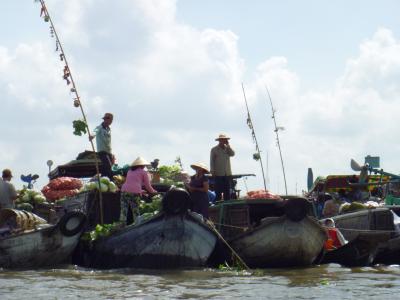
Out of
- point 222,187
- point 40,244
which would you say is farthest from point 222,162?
point 40,244

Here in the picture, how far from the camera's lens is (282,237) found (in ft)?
45.6

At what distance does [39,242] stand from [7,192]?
172cm

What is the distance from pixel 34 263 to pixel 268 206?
3.85 meters

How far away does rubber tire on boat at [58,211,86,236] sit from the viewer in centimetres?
1412

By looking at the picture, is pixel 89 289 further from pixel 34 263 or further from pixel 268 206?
pixel 268 206

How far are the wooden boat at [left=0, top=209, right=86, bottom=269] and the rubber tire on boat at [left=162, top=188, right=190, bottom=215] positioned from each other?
154 centimetres

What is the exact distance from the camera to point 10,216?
47.9ft

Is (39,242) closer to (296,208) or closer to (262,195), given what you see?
(262,195)

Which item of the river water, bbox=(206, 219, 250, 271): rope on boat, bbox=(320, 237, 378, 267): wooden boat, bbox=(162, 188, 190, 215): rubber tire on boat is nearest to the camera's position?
the river water

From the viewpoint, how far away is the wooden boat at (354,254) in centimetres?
1472

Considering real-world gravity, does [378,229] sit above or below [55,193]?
below

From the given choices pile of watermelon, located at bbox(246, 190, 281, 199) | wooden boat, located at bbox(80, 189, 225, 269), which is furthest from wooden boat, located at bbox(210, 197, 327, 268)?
wooden boat, located at bbox(80, 189, 225, 269)

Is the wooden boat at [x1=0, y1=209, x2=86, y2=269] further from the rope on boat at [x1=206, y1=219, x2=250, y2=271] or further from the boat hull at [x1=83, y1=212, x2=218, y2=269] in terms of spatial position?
the rope on boat at [x1=206, y1=219, x2=250, y2=271]

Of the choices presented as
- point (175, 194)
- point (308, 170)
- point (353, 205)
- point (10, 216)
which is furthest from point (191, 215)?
Answer: point (308, 170)
